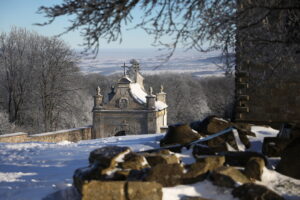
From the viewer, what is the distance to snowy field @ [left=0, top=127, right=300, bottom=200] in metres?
4.79

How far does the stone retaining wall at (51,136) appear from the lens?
1734cm

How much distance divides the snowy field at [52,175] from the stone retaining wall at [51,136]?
4636mm

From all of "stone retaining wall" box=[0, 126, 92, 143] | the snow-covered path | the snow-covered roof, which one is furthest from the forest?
the snow-covered path

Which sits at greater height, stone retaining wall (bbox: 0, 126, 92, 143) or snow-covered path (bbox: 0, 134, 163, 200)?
snow-covered path (bbox: 0, 134, 163, 200)

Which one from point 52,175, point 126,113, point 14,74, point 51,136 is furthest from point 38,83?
point 52,175

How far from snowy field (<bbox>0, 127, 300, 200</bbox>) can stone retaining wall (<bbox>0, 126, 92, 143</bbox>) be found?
4636 millimetres

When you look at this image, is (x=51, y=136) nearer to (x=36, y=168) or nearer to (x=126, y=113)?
(x=36, y=168)

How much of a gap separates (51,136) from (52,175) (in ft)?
44.5

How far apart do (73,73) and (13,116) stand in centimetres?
705

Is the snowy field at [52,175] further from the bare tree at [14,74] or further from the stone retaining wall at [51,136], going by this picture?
the bare tree at [14,74]

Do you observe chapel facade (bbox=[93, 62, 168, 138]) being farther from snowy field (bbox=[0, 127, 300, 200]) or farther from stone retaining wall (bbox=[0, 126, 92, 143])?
snowy field (bbox=[0, 127, 300, 200])

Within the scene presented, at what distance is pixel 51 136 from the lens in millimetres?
20703

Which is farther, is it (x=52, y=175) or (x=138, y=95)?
(x=138, y=95)

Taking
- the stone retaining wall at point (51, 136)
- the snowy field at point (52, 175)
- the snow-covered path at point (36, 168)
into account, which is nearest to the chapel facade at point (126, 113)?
the stone retaining wall at point (51, 136)
